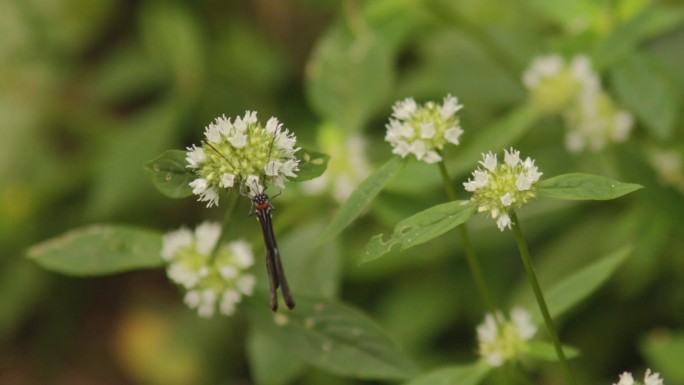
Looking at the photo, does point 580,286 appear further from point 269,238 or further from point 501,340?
point 269,238

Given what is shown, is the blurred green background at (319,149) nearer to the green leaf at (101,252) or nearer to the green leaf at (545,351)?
the green leaf at (101,252)

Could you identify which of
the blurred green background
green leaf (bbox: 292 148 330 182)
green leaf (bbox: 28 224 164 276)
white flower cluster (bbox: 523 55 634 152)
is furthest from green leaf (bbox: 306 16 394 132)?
green leaf (bbox: 292 148 330 182)

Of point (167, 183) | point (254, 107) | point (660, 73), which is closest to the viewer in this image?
point (167, 183)

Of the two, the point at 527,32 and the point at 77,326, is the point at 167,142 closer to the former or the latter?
the point at 77,326

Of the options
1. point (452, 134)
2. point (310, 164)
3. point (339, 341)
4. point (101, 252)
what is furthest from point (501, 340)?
point (101, 252)

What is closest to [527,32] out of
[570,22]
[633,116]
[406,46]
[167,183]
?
[570,22]

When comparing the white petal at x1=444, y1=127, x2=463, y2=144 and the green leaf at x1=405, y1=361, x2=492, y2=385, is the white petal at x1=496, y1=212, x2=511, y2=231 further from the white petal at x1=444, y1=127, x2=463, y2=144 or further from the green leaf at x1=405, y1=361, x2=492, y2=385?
the green leaf at x1=405, y1=361, x2=492, y2=385
